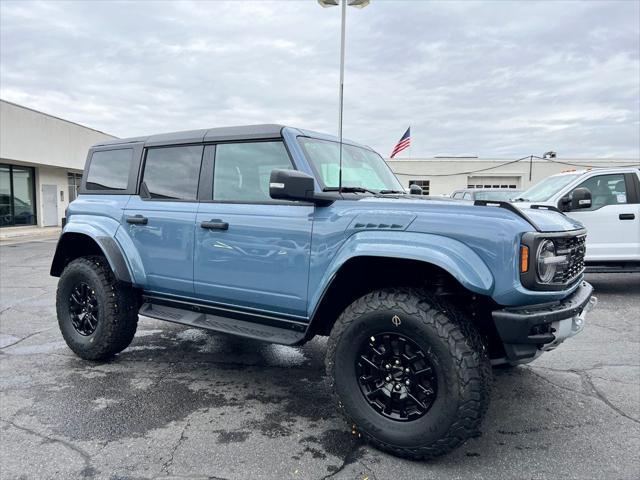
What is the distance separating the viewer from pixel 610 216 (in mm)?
7285

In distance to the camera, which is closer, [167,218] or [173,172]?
[167,218]

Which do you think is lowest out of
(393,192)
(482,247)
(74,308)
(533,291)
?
(74,308)

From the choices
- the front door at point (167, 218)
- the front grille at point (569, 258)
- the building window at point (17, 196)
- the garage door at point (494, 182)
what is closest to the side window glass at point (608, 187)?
the front grille at point (569, 258)

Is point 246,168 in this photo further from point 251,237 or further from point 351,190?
point 351,190

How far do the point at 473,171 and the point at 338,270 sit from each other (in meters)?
28.1

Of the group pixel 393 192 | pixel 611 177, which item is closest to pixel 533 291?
pixel 393 192

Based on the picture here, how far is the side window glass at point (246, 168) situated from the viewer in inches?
138

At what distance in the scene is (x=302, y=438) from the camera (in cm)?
299

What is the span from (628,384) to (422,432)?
2301 mm

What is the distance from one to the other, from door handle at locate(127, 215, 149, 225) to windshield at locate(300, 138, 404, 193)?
150 cm

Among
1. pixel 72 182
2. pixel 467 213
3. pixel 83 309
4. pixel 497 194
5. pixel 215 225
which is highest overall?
pixel 72 182

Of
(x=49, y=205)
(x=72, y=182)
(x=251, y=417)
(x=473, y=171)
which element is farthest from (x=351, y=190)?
(x=473, y=171)

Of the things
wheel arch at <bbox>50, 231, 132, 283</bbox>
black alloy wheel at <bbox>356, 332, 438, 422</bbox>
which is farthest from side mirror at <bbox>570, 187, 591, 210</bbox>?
wheel arch at <bbox>50, 231, 132, 283</bbox>

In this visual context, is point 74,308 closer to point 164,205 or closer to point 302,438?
point 164,205
